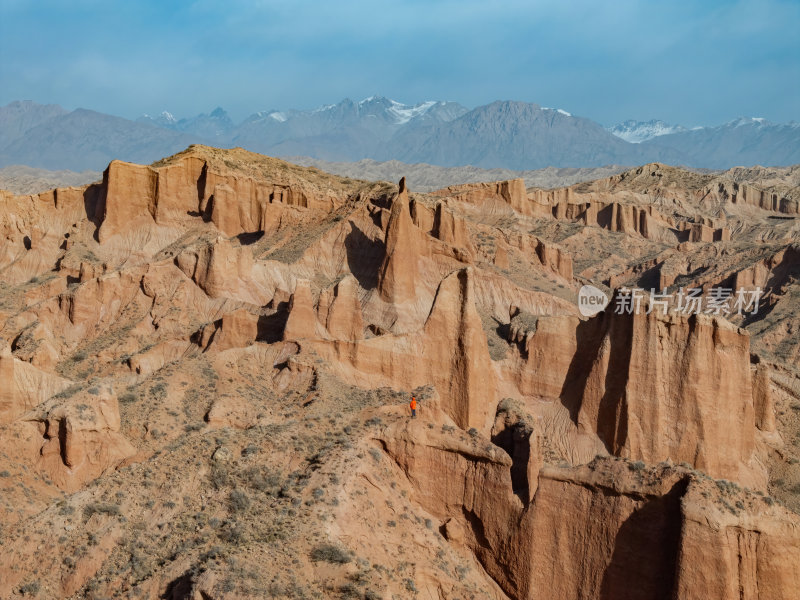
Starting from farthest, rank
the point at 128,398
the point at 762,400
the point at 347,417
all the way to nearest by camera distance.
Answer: the point at 762,400 < the point at 128,398 < the point at 347,417

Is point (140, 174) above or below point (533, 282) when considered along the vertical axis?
above

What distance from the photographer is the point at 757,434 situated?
35.2 meters

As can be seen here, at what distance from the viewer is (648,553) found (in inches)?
829

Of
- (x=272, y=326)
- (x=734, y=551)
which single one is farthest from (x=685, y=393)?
(x=272, y=326)

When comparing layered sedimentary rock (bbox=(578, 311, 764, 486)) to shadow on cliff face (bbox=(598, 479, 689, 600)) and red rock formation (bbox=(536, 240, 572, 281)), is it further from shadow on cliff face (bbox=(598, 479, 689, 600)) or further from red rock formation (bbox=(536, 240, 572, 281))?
red rock formation (bbox=(536, 240, 572, 281))

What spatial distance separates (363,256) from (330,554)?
32731mm

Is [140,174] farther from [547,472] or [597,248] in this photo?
[597,248]

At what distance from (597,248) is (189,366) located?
78940 mm

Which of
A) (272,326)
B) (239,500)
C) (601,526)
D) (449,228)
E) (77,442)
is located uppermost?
(449,228)

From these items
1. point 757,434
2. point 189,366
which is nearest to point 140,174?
point 189,366

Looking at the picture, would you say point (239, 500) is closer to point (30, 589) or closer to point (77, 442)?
point (30, 589)

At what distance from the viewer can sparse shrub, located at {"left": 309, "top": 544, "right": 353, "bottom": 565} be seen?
18719 mm

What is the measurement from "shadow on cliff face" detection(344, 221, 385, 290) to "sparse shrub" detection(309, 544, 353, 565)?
27250mm

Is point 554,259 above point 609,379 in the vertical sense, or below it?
above
